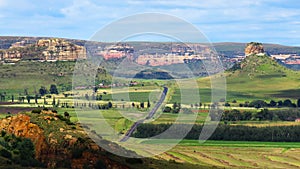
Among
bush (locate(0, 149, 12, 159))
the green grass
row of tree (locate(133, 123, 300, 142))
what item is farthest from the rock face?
row of tree (locate(133, 123, 300, 142))

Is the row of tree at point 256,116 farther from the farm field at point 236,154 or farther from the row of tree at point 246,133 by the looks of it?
the farm field at point 236,154

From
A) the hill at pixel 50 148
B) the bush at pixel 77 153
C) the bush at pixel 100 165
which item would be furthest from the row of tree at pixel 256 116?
the bush at pixel 100 165

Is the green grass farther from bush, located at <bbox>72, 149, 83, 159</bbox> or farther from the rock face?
bush, located at <bbox>72, 149, 83, 159</bbox>

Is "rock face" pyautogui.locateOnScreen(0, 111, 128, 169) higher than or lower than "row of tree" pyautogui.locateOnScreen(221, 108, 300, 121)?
higher

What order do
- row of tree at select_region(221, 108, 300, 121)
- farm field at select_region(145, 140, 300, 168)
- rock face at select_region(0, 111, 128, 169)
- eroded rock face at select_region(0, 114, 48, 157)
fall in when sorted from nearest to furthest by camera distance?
rock face at select_region(0, 111, 128, 169) → eroded rock face at select_region(0, 114, 48, 157) → farm field at select_region(145, 140, 300, 168) → row of tree at select_region(221, 108, 300, 121)

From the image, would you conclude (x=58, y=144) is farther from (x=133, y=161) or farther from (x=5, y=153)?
(x=133, y=161)

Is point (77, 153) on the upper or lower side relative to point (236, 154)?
upper

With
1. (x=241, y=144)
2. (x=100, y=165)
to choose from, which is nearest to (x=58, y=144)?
(x=100, y=165)

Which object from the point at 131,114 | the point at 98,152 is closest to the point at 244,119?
the point at 131,114

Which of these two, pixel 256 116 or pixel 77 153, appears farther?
pixel 256 116
